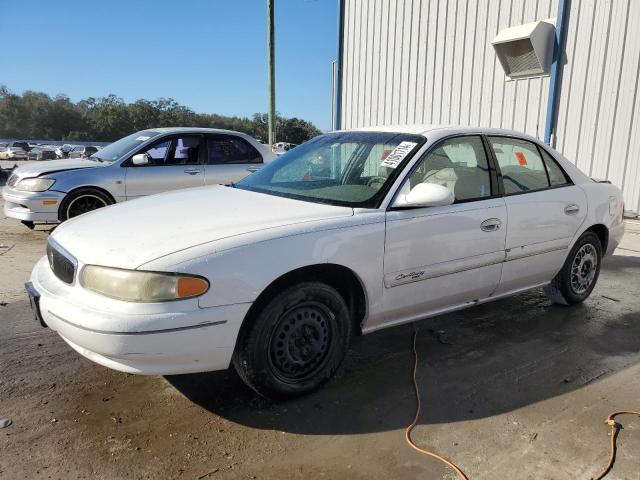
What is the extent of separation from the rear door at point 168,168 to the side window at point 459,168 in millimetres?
4822

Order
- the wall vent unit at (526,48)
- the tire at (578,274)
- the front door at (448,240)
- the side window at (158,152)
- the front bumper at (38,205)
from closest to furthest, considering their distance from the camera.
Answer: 1. the front door at (448,240)
2. the tire at (578,274)
3. the front bumper at (38,205)
4. the side window at (158,152)
5. the wall vent unit at (526,48)

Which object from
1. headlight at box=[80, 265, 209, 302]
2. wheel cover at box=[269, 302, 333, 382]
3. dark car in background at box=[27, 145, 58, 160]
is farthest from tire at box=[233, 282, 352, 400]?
dark car in background at box=[27, 145, 58, 160]

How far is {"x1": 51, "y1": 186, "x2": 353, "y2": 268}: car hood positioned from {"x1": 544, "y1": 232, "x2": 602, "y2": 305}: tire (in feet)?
8.05

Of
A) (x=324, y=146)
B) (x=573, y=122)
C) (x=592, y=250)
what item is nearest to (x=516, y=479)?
(x=324, y=146)

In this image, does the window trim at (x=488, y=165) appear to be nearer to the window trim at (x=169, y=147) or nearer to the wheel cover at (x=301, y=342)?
the wheel cover at (x=301, y=342)

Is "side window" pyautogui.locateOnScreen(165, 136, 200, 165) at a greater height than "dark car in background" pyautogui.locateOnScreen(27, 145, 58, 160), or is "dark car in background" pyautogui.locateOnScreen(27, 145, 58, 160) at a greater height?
"side window" pyautogui.locateOnScreen(165, 136, 200, 165)

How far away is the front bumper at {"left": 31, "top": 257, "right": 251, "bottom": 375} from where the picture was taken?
7.84 ft

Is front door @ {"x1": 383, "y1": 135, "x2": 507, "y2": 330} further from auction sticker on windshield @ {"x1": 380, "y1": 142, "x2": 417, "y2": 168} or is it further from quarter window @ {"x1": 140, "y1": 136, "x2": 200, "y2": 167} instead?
quarter window @ {"x1": 140, "y1": 136, "x2": 200, "y2": 167}

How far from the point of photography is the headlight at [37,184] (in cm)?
690

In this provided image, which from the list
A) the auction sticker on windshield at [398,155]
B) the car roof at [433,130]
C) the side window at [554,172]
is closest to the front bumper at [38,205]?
the car roof at [433,130]

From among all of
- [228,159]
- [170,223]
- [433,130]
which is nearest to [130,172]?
[228,159]

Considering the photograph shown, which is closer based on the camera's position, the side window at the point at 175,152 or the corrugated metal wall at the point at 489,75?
the side window at the point at 175,152

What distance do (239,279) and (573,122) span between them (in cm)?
868

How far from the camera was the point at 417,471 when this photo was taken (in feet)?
7.74
